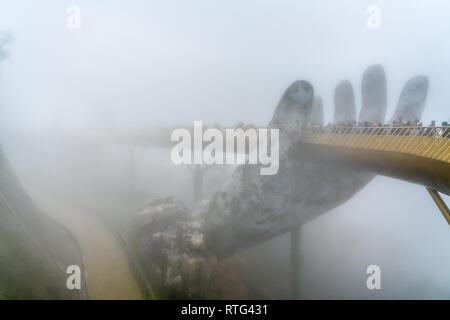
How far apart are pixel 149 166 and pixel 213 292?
44.4 meters

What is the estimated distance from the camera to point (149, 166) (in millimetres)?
57438

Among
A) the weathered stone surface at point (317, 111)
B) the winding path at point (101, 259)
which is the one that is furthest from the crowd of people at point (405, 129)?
the winding path at point (101, 259)

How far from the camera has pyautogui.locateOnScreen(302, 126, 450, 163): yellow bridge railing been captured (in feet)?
30.2

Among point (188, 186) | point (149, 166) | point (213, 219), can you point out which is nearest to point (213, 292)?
point (213, 219)

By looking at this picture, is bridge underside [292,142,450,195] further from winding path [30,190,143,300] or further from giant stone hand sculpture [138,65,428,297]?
winding path [30,190,143,300]

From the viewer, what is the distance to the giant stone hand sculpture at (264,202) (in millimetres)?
16875

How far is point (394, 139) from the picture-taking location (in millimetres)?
11164

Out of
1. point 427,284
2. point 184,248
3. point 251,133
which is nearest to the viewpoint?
point 184,248

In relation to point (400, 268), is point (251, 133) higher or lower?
higher

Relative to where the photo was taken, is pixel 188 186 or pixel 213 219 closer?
pixel 213 219

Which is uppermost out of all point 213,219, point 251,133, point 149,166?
point 149,166

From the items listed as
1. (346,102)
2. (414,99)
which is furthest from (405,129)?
(346,102)

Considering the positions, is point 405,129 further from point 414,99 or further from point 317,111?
point 317,111
